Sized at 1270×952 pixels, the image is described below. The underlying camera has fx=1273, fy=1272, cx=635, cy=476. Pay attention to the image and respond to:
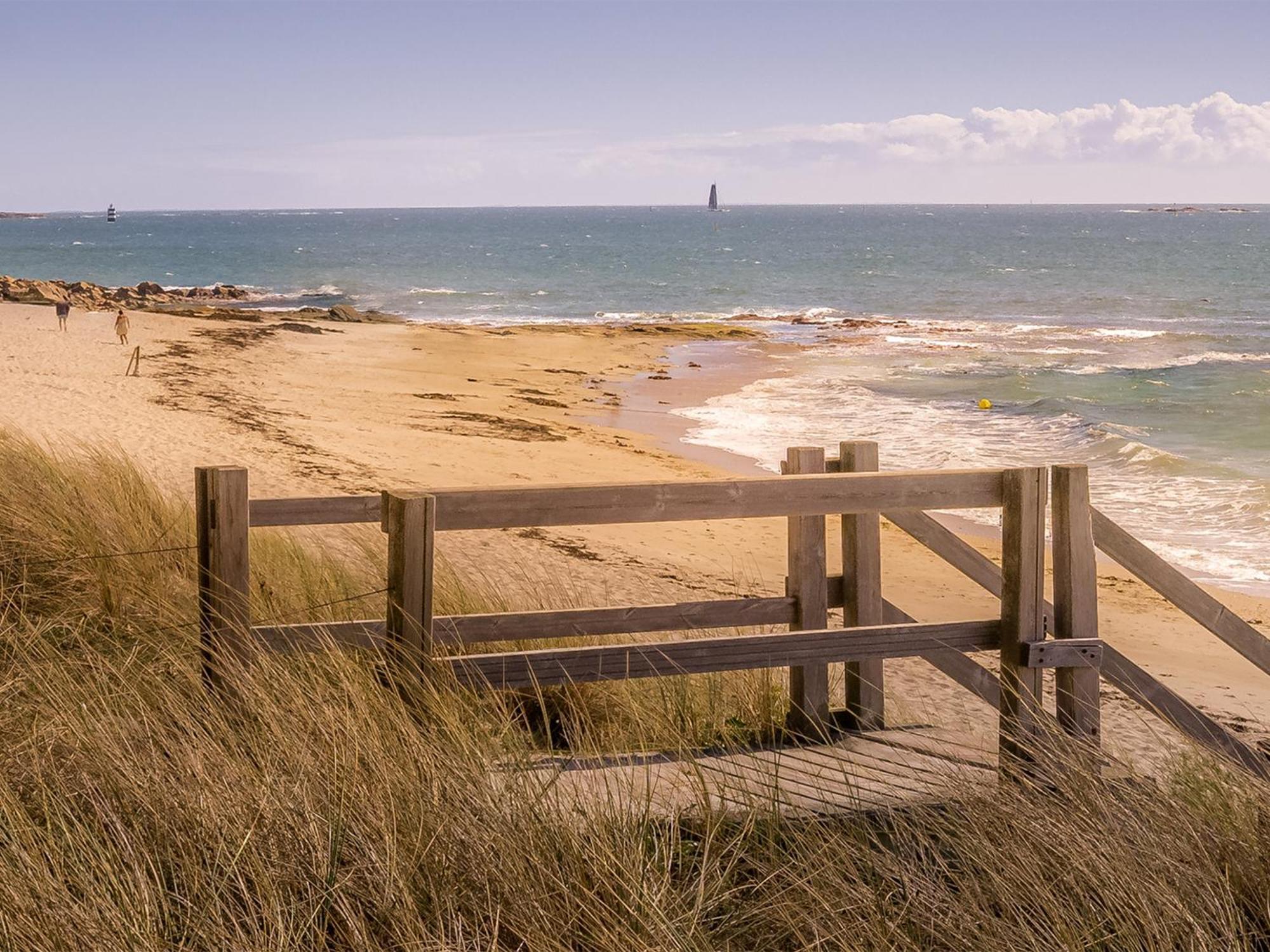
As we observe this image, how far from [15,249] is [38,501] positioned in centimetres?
12224

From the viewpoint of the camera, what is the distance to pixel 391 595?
415 cm

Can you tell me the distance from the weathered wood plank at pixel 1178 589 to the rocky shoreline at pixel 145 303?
3645 cm

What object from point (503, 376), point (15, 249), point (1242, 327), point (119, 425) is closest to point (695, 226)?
point (15, 249)

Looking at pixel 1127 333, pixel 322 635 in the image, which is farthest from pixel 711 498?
pixel 1127 333

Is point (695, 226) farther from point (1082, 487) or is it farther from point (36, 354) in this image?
point (1082, 487)

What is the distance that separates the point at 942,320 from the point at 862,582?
4326cm

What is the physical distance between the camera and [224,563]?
4258 millimetres

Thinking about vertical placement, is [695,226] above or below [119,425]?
above

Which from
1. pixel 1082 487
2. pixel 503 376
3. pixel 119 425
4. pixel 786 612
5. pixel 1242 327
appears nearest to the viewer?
pixel 1082 487

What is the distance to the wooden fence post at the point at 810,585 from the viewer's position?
5.25 metres

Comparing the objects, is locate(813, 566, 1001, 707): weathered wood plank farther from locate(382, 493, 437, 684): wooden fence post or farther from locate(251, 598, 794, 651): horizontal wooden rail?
locate(382, 493, 437, 684): wooden fence post

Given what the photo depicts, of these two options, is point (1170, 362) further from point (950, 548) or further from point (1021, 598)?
point (1021, 598)

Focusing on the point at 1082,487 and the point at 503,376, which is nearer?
the point at 1082,487

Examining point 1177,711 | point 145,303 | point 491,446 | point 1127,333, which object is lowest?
point 1177,711
